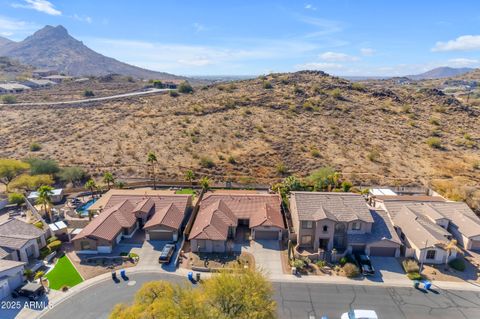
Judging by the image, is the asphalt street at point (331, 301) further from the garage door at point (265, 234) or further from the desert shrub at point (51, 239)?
the desert shrub at point (51, 239)

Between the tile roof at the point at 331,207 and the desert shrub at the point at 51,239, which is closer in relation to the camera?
the tile roof at the point at 331,207

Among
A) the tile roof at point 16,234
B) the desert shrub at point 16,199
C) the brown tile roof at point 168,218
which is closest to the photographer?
the tile roof at point 16,234

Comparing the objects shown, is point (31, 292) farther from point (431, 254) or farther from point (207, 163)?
point (431, 254)

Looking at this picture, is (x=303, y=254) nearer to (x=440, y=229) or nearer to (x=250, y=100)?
(x=440, y=229)

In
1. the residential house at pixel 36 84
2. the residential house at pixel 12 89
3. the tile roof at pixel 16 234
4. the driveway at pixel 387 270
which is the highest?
the residential house at pixel 36 84

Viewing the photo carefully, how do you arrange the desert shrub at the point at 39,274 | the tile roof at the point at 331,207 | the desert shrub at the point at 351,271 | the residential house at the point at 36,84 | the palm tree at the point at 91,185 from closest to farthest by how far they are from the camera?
the desert shrub at the point at 39,274 < the desert shrub at the point at 351,271 < the tile roof at the point at 331,207 < the palm tree at the point at 91,185 < the residential house at the point at 36,84

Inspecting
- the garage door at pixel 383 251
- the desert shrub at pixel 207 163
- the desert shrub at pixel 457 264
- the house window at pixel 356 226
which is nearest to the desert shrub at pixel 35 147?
the desert shrub at pixel 207 163

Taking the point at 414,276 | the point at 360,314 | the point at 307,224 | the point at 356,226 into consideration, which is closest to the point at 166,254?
the point at 307,224
